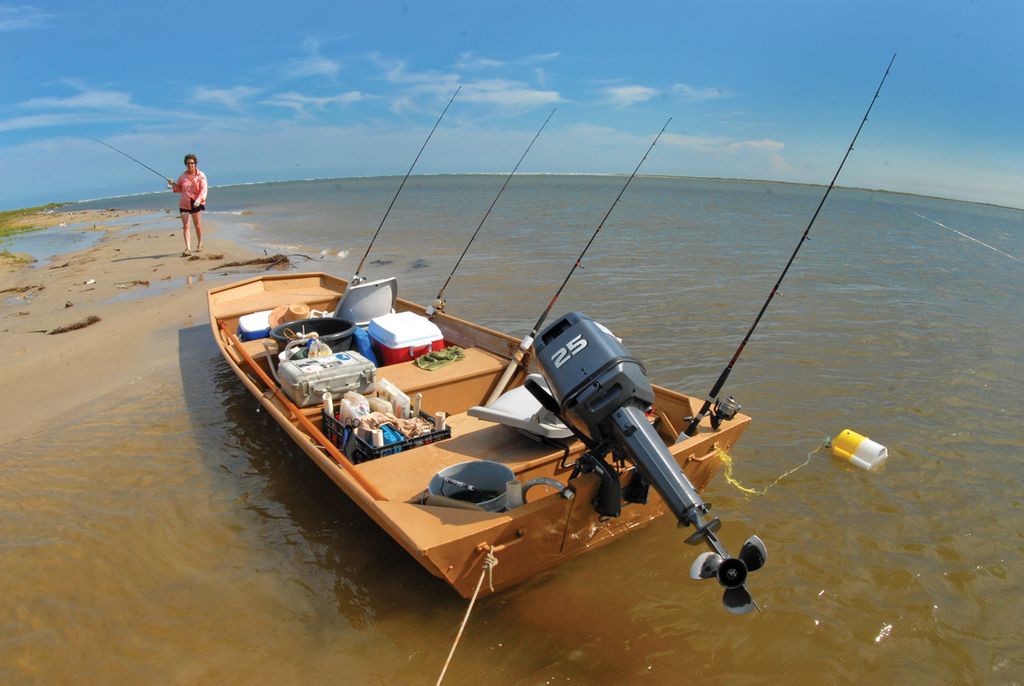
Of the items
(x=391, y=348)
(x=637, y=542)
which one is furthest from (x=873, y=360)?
(x=391, y=348)

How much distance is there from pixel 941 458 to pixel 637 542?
3538 millimetres

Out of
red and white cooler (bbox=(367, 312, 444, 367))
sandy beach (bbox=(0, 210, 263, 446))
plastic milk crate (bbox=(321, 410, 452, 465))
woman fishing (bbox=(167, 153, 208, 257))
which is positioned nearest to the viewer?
plastic milk crate (bbox=(321, 410, 452, 465))

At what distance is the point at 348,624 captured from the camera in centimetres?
344

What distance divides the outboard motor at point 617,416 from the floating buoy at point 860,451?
328 centimetres

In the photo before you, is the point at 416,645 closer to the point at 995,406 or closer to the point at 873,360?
the point at 995,406

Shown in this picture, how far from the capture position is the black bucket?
224 inches

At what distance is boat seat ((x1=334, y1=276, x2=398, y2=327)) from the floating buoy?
5.05 m

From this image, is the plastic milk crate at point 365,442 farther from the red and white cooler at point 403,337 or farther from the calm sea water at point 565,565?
the red and white cooler at point 403,337

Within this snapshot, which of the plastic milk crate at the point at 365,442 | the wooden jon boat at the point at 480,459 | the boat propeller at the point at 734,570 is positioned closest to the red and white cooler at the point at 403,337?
the wooden jon boat at the point at 480,459

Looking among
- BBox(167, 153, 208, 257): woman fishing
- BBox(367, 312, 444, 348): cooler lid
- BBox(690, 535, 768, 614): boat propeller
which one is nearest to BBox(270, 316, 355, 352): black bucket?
BBox(367, 312, 444, 348): cooler lid

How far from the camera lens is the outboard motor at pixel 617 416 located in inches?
91.9

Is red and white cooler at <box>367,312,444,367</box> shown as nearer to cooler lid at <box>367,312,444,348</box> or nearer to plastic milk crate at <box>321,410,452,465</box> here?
cooler lid at <box>367,312,444,348</box>

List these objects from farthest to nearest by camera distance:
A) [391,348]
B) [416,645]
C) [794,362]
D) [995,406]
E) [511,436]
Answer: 1. [794,362]
2. [995,406]
3. [391,348]
4. [511,436]
5. [416,645]

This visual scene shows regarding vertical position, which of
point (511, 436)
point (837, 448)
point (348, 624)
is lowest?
point (348, 624)
